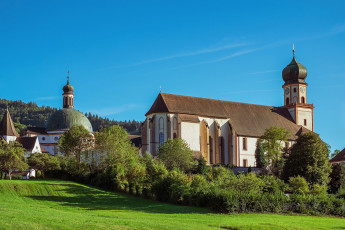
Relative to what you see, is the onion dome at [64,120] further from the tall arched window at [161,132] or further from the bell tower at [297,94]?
the bell tower at [297,94]

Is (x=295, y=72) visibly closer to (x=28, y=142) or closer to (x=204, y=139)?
(x=204, y=139)

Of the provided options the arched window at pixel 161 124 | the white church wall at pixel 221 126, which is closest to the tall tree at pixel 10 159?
the arched window at pixel 161 124

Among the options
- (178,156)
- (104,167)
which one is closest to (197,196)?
(104,167)

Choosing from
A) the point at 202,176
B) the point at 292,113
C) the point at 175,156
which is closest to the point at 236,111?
the point at 292,113

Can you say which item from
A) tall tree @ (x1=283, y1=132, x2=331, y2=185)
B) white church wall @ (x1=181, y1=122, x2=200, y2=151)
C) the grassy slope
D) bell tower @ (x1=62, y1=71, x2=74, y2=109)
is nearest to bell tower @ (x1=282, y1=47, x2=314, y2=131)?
white church wall @ (x1=181, y1=122, x2=200, y2=151)

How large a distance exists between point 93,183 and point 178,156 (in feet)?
45.2

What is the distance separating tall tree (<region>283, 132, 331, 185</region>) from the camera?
59531mm

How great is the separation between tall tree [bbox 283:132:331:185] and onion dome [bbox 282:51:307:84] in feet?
103

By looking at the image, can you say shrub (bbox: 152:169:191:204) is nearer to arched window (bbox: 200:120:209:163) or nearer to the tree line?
the tree line

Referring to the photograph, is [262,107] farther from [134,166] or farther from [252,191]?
[252,191]

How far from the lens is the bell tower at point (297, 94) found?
92625 millimetres

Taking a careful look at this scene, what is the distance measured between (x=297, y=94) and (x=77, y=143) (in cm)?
4772

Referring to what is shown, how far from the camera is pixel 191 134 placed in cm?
7688

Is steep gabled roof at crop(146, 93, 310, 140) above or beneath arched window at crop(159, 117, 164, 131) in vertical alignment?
above
